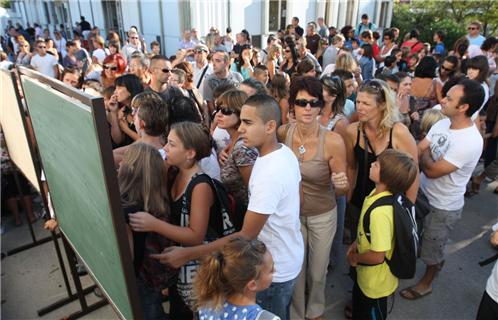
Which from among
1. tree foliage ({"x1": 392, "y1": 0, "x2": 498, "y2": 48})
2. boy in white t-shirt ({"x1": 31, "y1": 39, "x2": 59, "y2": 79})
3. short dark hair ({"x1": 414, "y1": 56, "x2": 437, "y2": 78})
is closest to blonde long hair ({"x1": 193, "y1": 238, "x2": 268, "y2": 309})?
short dark hair ({"x1": 414, "y1": 56, "x2": 437, "y2": 78})

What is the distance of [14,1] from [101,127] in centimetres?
4165

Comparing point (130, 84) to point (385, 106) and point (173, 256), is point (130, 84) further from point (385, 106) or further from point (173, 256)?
point (385, 106)

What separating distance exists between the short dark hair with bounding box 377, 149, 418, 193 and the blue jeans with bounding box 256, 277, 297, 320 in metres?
0.90

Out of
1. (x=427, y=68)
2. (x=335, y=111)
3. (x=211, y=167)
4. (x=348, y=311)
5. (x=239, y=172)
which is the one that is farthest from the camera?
(x=427, y=68)

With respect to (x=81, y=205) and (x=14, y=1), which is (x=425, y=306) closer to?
(x=81, y=205)

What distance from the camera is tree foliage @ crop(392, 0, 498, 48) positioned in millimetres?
18520

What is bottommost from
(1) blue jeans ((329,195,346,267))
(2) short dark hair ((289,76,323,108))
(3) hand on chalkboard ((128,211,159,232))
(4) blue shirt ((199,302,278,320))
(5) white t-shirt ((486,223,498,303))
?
(1) blue jeans ((329,195,346,267))

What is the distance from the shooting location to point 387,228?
2311 millimetres

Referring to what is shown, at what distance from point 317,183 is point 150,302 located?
1.40 m

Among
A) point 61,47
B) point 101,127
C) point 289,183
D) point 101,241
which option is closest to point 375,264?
point 289,183

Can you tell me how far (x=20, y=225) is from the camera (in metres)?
4.55

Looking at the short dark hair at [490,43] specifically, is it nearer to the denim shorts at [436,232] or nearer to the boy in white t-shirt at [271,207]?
the denim shorts at [436,232]

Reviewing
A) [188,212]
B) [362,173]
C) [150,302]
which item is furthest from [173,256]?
[362,173]

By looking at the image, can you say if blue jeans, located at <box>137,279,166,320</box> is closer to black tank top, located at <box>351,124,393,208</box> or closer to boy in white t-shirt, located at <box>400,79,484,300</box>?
black tank top, located at <box>351,124,393,208</box>
